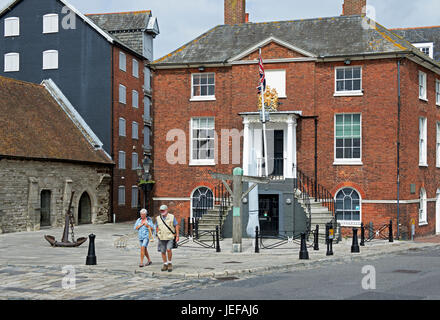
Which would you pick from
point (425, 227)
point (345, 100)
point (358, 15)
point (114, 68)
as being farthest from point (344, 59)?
point (114, 68)

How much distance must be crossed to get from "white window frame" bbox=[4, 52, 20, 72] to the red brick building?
53.6 feet

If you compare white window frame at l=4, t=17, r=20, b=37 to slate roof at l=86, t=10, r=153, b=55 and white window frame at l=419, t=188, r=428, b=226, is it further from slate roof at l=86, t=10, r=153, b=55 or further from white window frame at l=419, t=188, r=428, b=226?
white window frame at l=419, t=188, r=428, b=226

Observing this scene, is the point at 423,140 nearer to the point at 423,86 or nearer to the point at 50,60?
the point at 423,86

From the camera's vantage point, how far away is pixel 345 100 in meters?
27.4

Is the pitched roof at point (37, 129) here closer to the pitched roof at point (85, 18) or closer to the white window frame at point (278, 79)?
the pitched roof at point (85, 18)

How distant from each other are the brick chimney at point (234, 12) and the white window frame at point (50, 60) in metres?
14.7

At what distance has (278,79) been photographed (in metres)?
28.0

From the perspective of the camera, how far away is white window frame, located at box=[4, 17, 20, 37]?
41975mm

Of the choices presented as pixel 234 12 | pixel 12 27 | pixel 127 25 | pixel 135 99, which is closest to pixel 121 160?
pixel 135 99

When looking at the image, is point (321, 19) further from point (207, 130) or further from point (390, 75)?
point (207, 130)

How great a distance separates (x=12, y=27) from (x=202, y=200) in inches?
855

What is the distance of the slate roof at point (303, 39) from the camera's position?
90.3ft

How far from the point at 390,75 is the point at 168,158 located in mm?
11119

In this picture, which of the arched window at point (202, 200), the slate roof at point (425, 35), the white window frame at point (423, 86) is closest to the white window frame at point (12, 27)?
the arched window at point (202, 200)
